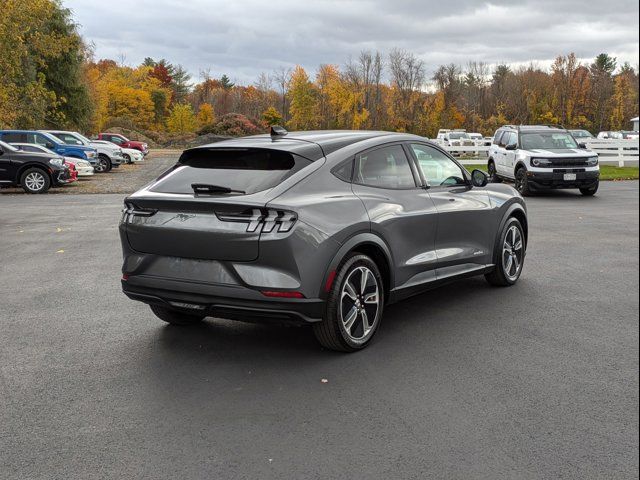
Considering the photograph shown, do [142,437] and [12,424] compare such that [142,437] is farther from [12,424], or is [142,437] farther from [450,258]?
[450,258]

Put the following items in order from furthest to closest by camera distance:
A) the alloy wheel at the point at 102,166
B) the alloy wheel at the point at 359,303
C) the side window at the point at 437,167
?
the alloy wheel at the point at 102,166 → the side window at the point at 437,167 → the alloy wheel at the point at 359,303

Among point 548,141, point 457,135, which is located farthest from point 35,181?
point 457,135

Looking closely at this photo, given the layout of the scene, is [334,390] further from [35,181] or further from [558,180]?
[35,181]

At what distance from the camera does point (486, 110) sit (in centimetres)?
8556

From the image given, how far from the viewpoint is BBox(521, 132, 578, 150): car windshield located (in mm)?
19469

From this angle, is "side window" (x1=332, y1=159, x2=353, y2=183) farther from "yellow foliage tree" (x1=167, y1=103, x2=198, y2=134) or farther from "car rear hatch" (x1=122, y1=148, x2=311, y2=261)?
"yellow foliage tree" (x1=167, y1=103, x2=198, y2=134)

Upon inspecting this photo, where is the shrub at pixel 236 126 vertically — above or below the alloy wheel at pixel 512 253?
above

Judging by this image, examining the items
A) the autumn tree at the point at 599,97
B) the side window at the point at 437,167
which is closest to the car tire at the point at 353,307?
the side window at the point at 437,167

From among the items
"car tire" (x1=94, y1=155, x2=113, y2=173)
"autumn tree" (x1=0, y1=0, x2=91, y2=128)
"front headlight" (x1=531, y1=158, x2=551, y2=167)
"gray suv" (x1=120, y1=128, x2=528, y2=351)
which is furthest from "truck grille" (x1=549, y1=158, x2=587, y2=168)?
"car tire" (x1=94, y1=155, x2=113, y2=173)

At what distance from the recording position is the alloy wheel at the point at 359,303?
5.12m

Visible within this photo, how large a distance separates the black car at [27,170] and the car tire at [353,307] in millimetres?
18638

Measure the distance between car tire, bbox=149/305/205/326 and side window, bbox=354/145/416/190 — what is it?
190 cm

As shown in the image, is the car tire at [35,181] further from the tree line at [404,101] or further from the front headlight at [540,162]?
the tree line at [404,101]

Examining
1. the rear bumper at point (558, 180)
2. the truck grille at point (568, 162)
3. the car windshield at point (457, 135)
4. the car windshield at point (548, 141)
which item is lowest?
the rear bumper at point (558, 180)
